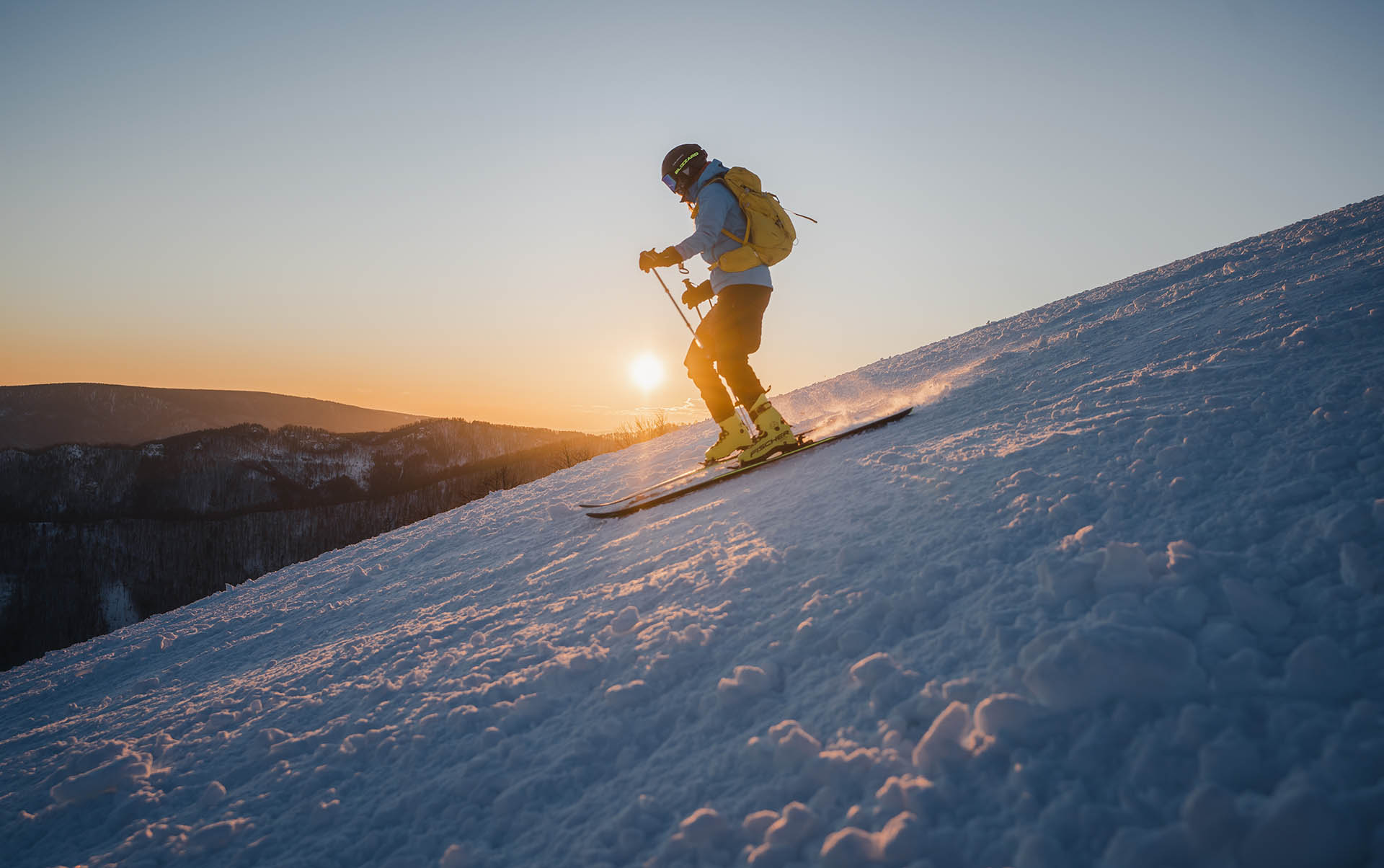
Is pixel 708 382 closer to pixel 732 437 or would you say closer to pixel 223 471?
pixel 732 437

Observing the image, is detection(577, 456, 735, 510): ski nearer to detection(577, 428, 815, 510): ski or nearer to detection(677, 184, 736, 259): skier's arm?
detection(577, 428, 815, 510): ski

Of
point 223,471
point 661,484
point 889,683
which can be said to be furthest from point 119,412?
point 889,683

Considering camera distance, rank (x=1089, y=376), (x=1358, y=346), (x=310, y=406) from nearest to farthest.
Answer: (x=1358, y=346)
(x=1089, y=376)
(x=310, y=406)

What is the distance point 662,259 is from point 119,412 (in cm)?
3822

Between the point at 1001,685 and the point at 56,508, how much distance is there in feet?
78.9

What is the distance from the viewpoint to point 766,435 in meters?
5.04

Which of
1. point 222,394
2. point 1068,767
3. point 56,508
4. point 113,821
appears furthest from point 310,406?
point 1068,767

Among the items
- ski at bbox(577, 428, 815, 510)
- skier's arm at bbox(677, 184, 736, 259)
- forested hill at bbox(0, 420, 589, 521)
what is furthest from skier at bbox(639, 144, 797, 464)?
forested hill at bbox(0, 420, 589, 521)

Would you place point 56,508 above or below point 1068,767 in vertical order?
above

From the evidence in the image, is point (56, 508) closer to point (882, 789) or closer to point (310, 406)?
point (310, 406)

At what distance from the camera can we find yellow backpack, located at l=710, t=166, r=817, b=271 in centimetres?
483

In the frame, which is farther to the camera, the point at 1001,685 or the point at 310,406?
the point at 310,406

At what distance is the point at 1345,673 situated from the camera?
124cm

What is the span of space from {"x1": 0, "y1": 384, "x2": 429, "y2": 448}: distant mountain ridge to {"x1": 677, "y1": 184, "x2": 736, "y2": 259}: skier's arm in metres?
21.7
